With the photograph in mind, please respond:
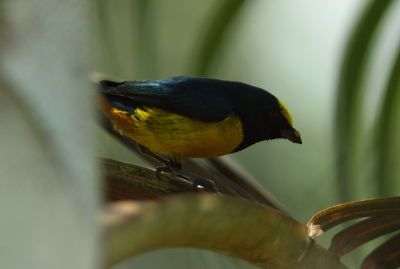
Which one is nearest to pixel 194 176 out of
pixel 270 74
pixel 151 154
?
pixel 151 154

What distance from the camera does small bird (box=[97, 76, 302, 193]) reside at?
3.97 feet

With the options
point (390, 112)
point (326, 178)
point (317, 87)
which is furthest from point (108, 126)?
point (317, 87)

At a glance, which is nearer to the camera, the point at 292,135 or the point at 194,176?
the point at 194,176

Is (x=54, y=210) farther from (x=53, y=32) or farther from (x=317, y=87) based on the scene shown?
(x=317, y=87)

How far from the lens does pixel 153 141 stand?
1.23 meters

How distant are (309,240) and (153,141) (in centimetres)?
72

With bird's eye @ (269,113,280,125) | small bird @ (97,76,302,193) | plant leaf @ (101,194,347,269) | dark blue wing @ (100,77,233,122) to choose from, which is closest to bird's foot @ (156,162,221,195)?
small bird @ (97,76,302,193)

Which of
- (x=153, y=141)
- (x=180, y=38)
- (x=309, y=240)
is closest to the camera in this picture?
(x=309, y=240)

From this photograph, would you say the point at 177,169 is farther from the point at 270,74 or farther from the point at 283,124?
the point at 270,74

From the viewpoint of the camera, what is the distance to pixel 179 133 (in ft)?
3.95

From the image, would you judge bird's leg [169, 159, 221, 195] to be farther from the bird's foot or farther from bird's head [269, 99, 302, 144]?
bird's head [269, 99, 302, 144]

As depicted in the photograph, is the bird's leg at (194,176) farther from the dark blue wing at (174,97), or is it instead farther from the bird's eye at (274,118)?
the bird's eye at (274,118)

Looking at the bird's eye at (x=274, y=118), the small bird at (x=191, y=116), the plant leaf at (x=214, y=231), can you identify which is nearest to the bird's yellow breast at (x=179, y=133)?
the small bird at (x=191, y=116)

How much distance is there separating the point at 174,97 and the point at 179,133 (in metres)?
0.13
